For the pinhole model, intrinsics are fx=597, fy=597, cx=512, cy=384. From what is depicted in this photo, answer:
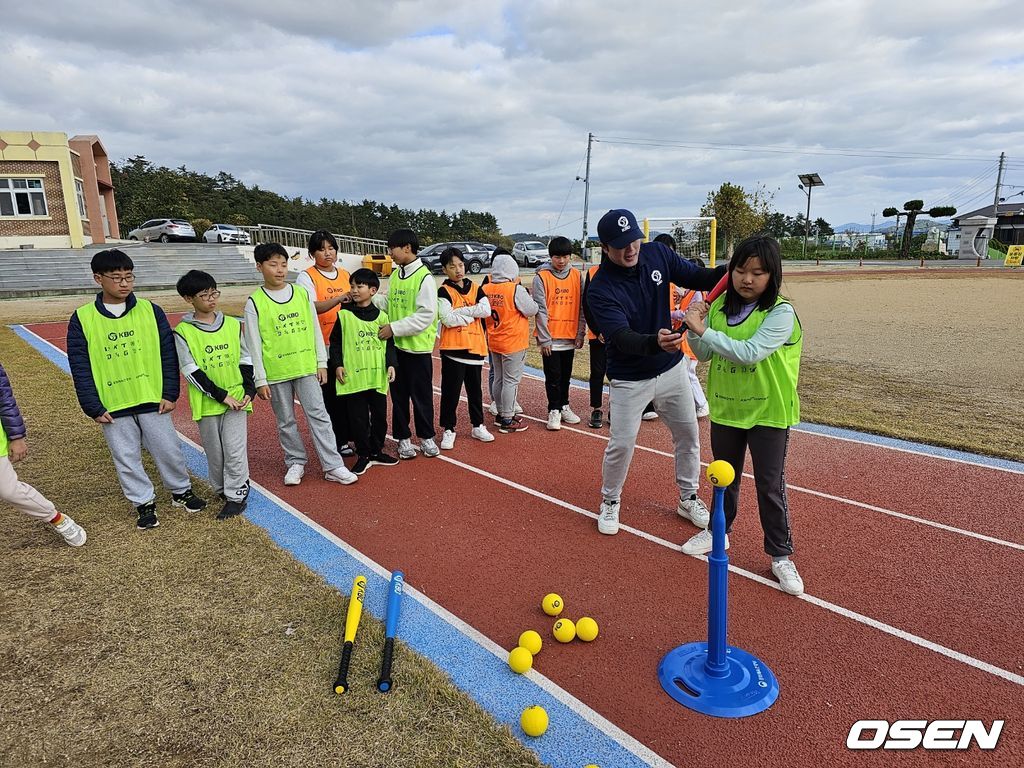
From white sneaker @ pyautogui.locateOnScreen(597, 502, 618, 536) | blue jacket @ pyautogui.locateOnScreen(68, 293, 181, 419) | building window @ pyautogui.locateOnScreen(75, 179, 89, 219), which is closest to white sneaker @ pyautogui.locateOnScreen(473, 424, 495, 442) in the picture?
white sneaker @ pyautogui.locateOnScreen(597, 502, 618, 536)

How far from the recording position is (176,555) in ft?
13.1

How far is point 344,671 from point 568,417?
4.54 meters

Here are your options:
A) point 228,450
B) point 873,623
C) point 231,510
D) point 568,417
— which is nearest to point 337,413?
point 228,450

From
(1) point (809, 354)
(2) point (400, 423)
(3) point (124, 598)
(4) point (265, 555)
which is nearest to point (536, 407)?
(2) point (400, 423)

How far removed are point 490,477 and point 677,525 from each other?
1.73m

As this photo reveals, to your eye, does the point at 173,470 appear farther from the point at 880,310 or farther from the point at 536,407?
the point at 880,310

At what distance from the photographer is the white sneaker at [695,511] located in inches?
168

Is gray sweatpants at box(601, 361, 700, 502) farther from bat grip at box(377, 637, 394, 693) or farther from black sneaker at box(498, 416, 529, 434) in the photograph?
black sneaker at box(498, 416, 529, 434)

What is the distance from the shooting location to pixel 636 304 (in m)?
3.94

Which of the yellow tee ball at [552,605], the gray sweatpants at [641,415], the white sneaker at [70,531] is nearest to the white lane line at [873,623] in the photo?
the gray sweatpants at [641,415]

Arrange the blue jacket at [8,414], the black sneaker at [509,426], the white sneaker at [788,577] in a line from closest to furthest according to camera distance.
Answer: the white sneaker at [788,577]
the blue jacket at [8,414]
the black sneaker at [509,426]

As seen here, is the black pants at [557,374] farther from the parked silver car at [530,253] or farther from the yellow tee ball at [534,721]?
the parked silver car at [530,253]

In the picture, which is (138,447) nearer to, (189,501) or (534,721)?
(189,501)

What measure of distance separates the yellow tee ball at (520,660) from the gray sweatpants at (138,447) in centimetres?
306
